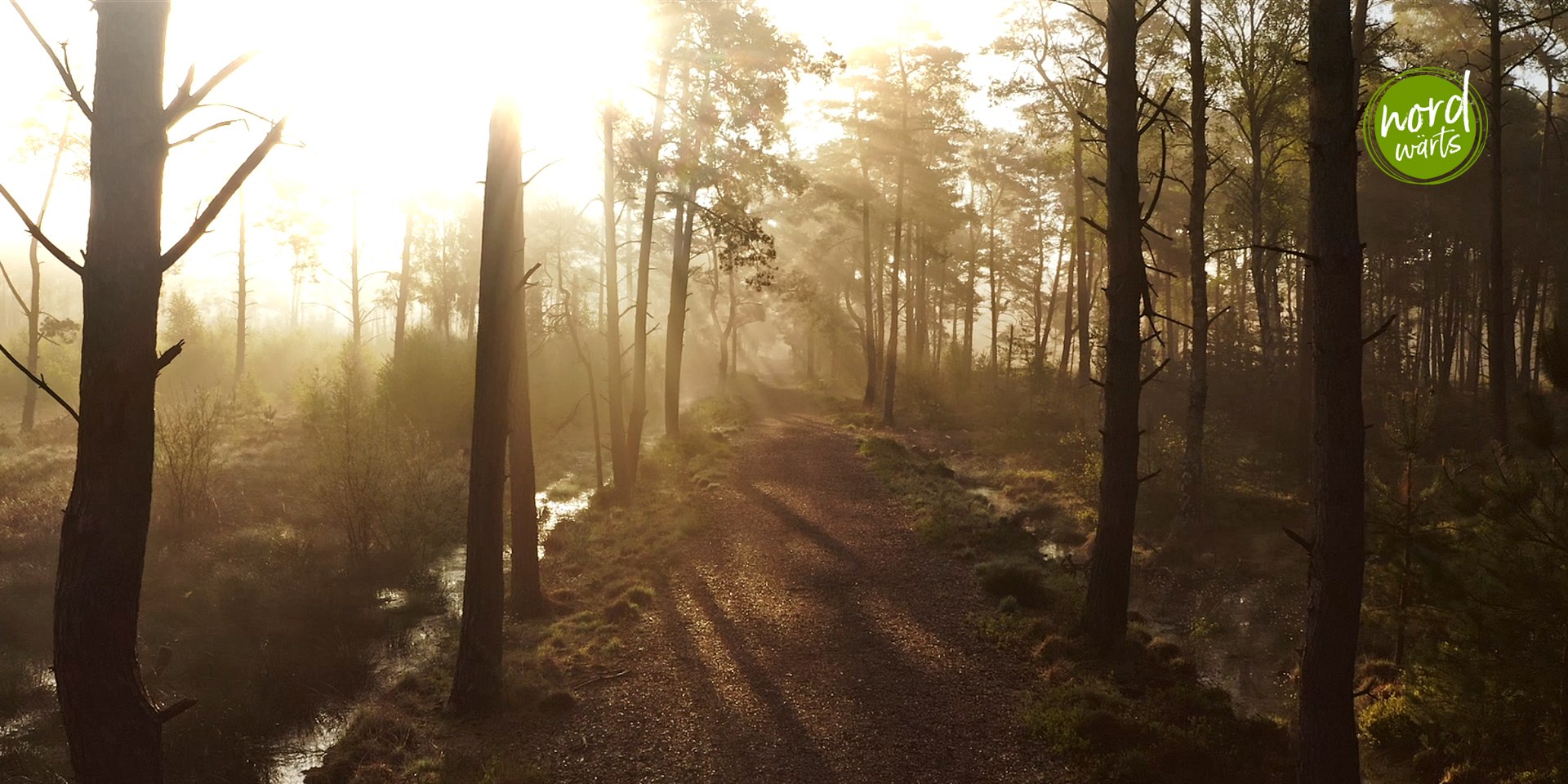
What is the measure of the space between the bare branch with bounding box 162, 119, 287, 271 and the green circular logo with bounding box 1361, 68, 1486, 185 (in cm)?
1828

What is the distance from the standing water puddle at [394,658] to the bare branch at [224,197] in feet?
20.1

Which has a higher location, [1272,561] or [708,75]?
[708,75]

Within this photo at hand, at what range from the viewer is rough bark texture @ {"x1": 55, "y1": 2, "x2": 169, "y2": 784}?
12.1 ft

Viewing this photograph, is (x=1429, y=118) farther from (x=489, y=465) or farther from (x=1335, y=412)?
(x=489, y=465)

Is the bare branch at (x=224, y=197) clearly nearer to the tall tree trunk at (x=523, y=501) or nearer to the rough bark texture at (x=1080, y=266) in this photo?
the tall tree trunk at (x=523, y=501)

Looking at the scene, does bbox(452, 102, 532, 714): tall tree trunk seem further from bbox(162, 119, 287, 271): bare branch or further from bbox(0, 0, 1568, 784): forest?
bbox(162, 119, 287, 271): bare branch

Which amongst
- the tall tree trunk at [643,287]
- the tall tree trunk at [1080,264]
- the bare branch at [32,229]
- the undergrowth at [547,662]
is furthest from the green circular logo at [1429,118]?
the bare branch at [32,229]

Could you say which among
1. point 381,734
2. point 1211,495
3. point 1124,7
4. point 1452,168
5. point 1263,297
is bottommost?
point 381,734

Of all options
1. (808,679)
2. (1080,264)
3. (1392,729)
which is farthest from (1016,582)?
(1080,264)

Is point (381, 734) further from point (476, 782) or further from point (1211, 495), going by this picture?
point (1211, 495)

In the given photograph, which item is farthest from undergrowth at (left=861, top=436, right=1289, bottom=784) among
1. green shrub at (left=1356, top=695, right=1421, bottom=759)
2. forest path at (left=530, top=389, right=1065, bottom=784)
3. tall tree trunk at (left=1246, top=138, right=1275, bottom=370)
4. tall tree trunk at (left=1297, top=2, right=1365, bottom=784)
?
tall tree trunk at (left=1246, top=138, right=1275, bottom=370)

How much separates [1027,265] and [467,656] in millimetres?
46238

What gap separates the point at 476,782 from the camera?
705 centimetres

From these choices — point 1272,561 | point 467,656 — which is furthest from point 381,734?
point 1272,561
